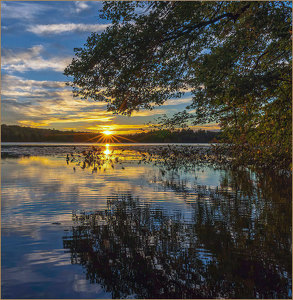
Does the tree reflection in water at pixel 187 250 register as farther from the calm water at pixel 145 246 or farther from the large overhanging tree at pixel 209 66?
the large overhanging tree at pixel 209 66

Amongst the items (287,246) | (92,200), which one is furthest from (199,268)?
(92,200)

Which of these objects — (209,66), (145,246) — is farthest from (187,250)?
(209,66)

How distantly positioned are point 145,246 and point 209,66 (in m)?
9.06

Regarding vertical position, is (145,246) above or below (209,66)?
below

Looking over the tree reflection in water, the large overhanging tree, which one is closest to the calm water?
the tree reflection in water

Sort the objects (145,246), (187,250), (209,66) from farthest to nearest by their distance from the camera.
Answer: (209,66), (145,246), (187,250)

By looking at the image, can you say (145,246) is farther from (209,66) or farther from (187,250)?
(209,66)

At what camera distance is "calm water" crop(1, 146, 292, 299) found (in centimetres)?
578

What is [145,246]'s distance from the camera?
7582 mm

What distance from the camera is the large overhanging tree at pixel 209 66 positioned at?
1270 cm

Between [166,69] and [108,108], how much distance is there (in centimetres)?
395

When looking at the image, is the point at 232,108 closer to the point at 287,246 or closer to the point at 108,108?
the point at 108,108

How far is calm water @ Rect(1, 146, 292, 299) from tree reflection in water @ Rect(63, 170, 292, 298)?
0.07ft

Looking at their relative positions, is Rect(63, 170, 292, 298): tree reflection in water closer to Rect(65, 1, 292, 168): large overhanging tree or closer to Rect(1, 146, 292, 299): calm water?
Rect(1, 146, 292, 299): calm water
